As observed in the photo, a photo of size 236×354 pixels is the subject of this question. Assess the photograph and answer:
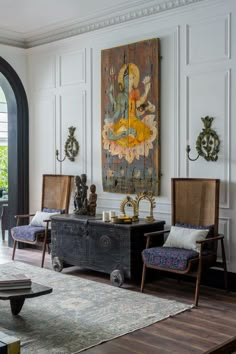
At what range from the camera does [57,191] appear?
6.64 metres

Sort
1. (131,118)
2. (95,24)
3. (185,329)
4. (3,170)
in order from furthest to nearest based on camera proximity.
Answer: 1. (3,170)
2. (95,24)
3. (131,118)
4. (185,329)

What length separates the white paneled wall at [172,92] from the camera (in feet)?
16.4

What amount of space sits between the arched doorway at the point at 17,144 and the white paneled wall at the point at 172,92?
1.29 feet

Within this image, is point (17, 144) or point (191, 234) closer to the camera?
point (191, 234)

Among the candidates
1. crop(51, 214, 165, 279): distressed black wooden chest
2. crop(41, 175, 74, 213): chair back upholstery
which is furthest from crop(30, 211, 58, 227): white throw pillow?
crop(51, 214, 165, 279): distressed black wooden chest

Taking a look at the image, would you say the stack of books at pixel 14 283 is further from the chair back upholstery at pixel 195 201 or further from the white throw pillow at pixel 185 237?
the chair back upholstery at pixel 195 201

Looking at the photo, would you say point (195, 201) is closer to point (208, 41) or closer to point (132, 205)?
point (132, 205)

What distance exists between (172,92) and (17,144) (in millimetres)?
2766

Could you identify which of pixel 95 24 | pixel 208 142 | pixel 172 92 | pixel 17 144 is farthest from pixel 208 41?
pixel 17 144

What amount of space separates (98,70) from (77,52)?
0.52 metres

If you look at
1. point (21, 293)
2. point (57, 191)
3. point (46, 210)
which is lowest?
point (21, 293)

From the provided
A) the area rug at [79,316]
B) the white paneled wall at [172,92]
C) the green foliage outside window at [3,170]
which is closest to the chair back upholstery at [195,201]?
the white paneled wall at [172,92]

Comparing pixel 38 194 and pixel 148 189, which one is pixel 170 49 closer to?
pixel 148 189

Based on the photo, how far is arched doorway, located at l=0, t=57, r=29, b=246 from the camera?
723 centimetres
